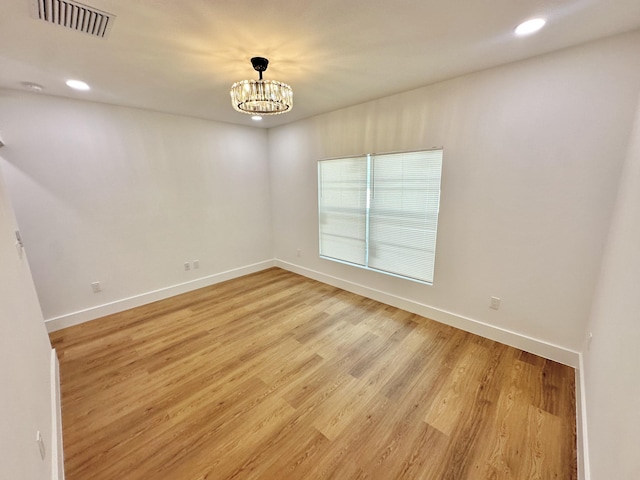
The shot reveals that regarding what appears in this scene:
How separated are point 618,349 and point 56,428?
3.02 meters

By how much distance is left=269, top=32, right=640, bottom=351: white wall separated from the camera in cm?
183

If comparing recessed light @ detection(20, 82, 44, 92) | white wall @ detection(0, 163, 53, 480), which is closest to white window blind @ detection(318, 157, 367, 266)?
recessed light @ detection(20, 82, 44, 92)

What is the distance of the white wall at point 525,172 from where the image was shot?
1.83m

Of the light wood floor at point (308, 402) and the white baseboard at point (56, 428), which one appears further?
the light wood floor at point (308, 402)

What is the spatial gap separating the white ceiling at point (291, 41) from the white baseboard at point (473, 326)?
2.35m

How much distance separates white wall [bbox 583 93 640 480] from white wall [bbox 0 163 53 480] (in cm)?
200

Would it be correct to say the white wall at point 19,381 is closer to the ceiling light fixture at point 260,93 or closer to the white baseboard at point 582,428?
the ceiling light fixture at point 260,93

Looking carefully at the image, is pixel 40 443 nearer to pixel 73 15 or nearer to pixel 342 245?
pixel 73 15

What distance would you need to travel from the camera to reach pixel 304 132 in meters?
3.83

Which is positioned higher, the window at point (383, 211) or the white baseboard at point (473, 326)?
the window at point (383, 211)

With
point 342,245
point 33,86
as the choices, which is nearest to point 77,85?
point 33,86

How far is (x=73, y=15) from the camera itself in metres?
1.39

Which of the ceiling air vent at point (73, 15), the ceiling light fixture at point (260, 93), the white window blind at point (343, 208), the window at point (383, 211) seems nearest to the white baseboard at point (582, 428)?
the window at point (383, 211)

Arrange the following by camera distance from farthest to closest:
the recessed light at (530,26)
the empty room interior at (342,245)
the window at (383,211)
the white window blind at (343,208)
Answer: the white window blind at (343,208), the window at (383,211), the recessed light at (530,26), the empty room interior at (342,245)
